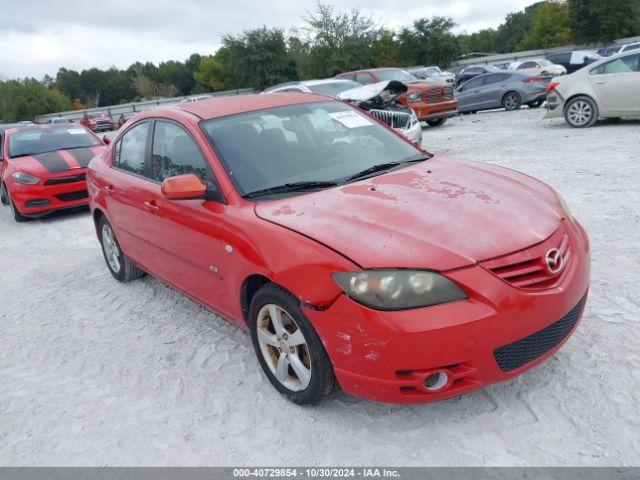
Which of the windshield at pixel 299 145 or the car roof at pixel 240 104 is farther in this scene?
the car roof at pixel 240 104

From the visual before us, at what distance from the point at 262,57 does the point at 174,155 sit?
175 feet

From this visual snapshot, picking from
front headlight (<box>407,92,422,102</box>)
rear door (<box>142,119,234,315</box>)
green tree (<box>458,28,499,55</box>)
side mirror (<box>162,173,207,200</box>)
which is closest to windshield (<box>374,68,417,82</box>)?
front headlight (<box>407,92,422,102</box>)

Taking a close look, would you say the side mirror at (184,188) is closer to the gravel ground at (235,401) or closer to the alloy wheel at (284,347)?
the alloy wheel at (284,347)

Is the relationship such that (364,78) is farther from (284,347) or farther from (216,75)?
(216,75)

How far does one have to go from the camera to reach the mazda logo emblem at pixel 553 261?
2451 mm

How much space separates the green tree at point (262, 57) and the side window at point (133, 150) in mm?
51683

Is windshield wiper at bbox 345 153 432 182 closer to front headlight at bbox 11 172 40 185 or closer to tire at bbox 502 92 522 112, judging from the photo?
front headlight at bbox 11 172 40 185

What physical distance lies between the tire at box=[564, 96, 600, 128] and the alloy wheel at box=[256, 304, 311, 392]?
9.97 meters

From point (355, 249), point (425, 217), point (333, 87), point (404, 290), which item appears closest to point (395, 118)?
point (333, 87)

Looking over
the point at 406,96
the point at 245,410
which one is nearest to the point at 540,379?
the point at 245,410

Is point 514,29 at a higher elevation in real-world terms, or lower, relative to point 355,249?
higher

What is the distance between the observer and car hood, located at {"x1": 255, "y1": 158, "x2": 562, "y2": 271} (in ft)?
7.74

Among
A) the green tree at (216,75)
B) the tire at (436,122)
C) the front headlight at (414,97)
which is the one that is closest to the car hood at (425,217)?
the front headlight at (414,97)

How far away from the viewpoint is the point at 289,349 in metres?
2.78
